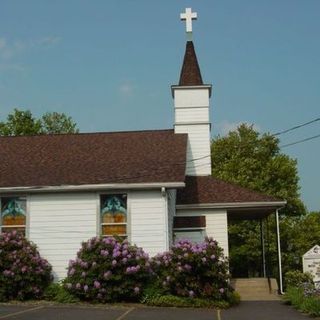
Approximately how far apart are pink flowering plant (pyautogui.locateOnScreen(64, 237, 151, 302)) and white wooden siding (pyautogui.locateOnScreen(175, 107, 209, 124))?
408 inches

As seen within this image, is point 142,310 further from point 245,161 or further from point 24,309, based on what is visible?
point 245,161

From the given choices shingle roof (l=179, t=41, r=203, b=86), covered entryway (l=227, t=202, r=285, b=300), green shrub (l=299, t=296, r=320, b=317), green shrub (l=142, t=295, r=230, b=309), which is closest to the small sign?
covered entryway (l=227, t=202, r=285, b=300)

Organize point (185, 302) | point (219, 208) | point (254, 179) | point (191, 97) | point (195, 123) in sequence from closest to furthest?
1. point (185, 302)
2. point (219, 208)
3. point (195, 123)
4. point (191, 97)
5. point (254, 179)

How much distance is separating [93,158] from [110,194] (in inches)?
112

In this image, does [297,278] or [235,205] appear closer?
[235,205]

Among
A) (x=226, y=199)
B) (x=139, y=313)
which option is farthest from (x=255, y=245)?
(x=139, y=313)

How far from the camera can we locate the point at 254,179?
1770 inches

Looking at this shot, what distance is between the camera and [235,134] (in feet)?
164

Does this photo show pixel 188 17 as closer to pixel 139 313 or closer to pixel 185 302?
pixel 185 302

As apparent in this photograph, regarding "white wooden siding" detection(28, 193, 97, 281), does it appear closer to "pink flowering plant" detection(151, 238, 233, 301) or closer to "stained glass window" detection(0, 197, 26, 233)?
"stained glass window" detection(0, 197, 26, 233)

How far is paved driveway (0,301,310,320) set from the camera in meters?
14.2

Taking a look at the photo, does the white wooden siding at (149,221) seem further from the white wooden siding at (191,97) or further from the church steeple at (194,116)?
the white wooden siding at (191,97)

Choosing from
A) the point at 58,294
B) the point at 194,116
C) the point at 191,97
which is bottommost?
the point at 58,294

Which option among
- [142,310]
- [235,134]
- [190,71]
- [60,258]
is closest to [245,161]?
[235,134]
